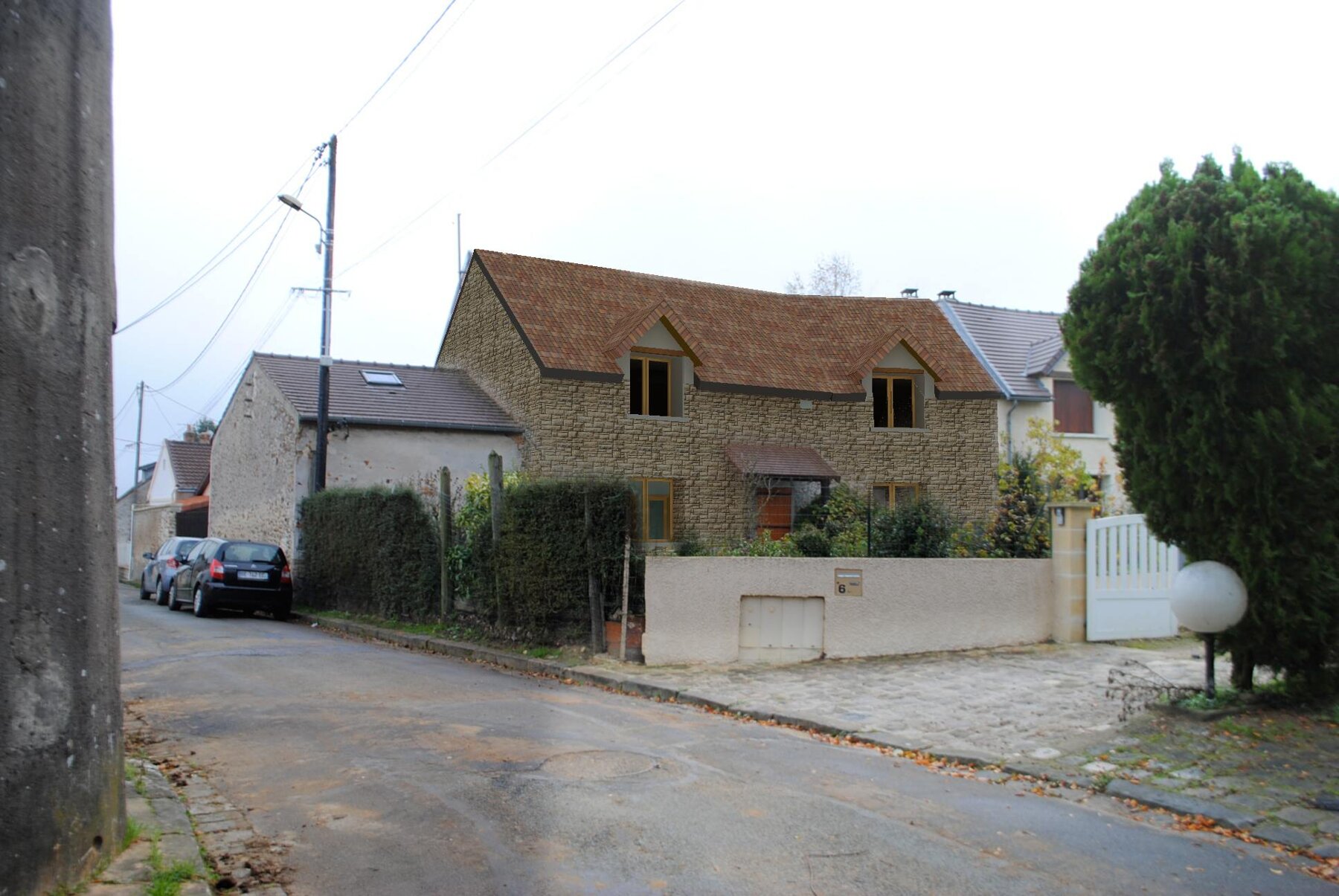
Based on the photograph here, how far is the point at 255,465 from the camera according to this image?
25.7 m

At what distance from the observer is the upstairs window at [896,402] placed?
998 inches

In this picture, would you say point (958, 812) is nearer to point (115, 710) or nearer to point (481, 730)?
point (481, 730)

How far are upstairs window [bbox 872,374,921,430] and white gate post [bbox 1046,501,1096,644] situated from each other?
11.4 meters

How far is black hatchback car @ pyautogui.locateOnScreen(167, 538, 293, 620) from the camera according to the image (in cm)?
1980

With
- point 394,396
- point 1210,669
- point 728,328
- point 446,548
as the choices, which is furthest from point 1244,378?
point 394,396

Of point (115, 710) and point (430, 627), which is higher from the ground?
point (115, 710)

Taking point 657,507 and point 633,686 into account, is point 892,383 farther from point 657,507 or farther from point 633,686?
point 633,686

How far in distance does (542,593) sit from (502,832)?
769cm

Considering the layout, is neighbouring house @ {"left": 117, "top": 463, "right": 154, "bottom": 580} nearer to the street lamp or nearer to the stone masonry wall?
the stone masonry wall

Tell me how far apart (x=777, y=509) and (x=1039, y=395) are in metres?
7.63

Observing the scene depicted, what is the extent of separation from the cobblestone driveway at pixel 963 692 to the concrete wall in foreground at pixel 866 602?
278mm

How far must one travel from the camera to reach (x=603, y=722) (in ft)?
28.8

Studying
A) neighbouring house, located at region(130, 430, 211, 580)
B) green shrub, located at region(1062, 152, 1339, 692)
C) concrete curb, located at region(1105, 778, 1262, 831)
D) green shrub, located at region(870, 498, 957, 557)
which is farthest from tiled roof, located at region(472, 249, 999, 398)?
neighbouring house, located at region(130, 430, 211, 580)

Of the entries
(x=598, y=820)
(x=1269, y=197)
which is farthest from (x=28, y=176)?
(x=1269, y=197)
